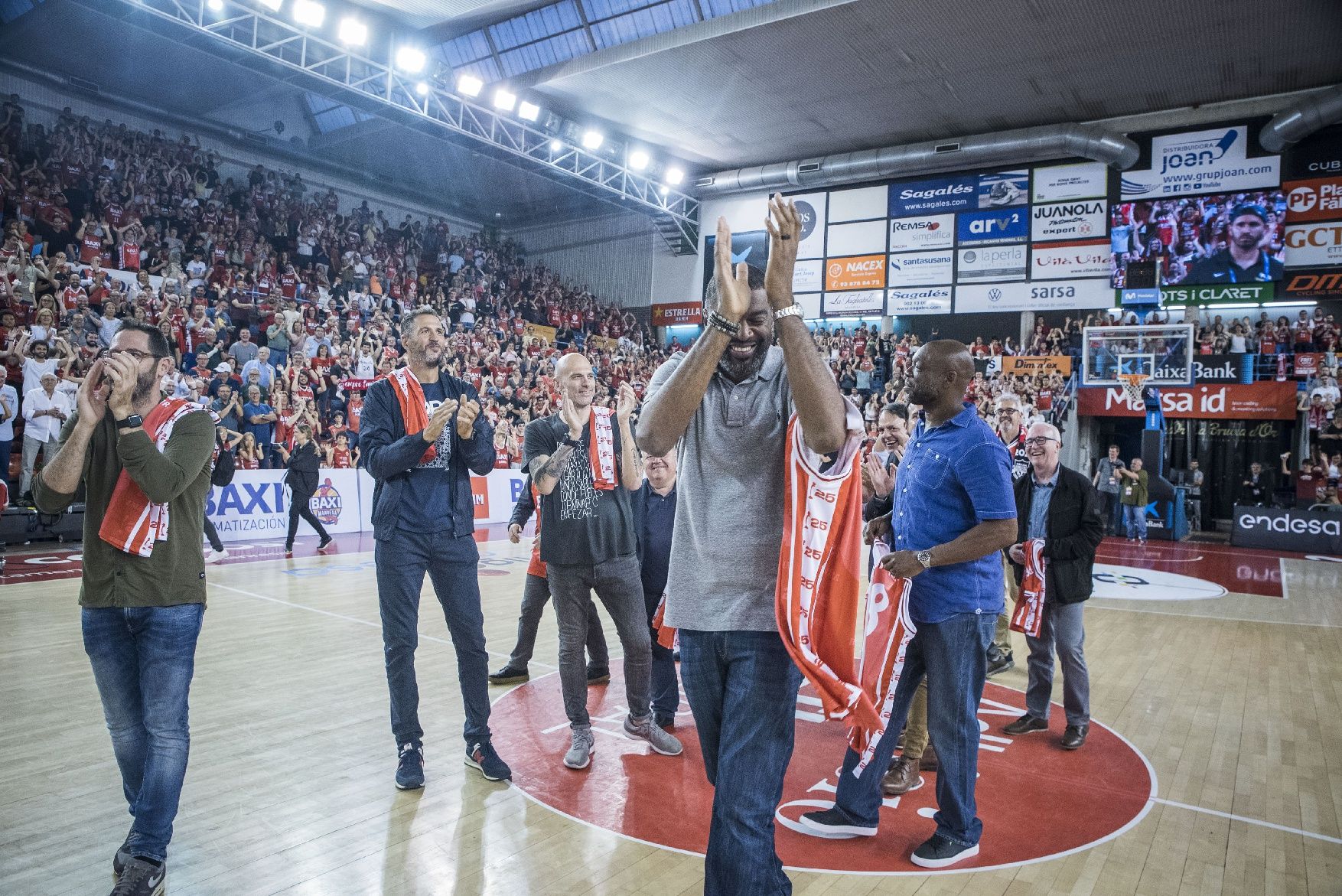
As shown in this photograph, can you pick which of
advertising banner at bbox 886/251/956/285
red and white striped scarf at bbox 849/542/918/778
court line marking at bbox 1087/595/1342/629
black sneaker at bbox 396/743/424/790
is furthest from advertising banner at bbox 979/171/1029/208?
black sneaker at bbox 396/743/424/790

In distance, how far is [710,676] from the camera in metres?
2.12

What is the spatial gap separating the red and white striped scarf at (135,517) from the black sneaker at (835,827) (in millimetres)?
2713

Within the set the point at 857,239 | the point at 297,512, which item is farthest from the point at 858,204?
the point at 297,512

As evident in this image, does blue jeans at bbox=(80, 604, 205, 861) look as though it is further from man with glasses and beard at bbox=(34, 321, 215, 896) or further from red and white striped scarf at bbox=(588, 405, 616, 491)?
red and white striped scarf at bbox=(588, 405, 616, 491)

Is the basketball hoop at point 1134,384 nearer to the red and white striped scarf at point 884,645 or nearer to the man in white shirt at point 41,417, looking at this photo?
the red and white striped scarf at point 884,645

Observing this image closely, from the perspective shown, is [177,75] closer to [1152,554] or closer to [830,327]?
[830,327]

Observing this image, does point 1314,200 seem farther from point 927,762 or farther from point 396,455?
point 396,455

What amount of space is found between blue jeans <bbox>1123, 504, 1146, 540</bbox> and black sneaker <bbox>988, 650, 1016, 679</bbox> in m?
12.2

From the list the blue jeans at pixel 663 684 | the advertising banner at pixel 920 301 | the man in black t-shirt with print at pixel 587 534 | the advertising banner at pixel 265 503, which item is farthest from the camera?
the advertising banner at pixel 920 301

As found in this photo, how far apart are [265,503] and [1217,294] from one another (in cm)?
2090

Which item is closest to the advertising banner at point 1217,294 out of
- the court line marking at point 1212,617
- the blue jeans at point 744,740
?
the court line marking at point 1212,617

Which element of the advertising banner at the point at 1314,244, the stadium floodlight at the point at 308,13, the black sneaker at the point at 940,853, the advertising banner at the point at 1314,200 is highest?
the stadium floodlight at the point at 308,13

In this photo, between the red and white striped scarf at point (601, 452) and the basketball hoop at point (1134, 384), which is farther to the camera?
the basketball hoop at point (1134, 384)

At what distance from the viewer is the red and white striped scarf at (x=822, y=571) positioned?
2004 millimetres
